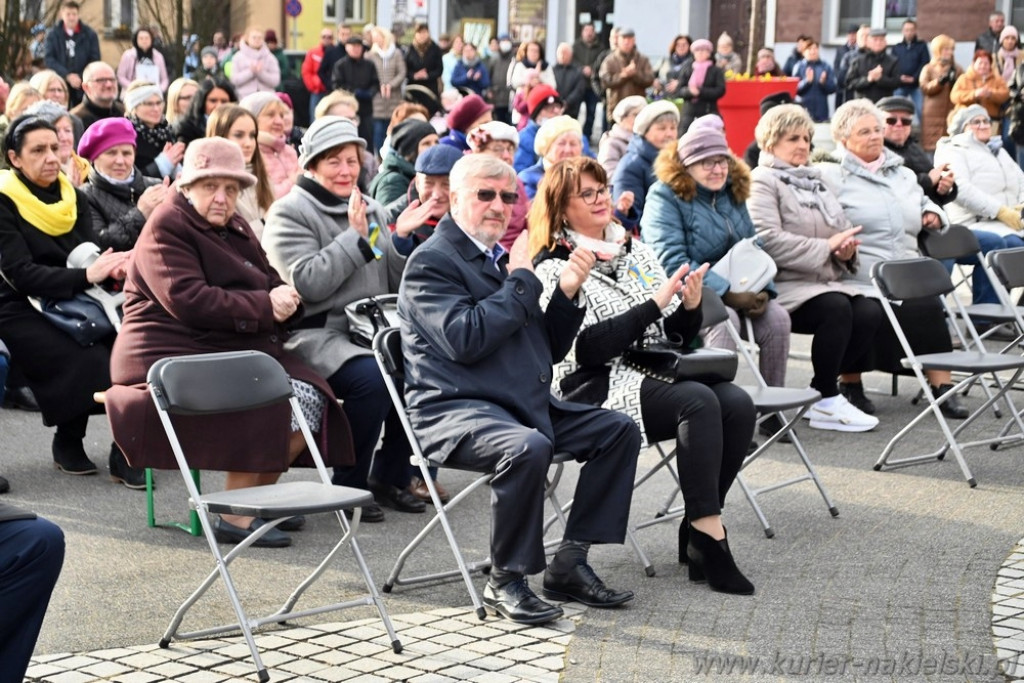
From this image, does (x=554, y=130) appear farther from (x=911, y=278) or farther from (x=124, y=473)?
(x=124, y=473)

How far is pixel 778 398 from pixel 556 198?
142 centimetres

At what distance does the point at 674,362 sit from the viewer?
6.20 metres

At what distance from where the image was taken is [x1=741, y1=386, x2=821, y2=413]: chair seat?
6.76 meters

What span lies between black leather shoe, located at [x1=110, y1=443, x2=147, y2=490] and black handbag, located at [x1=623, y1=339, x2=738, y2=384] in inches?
94.5

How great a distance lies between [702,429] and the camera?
5988 mm

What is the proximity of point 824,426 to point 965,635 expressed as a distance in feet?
11.7

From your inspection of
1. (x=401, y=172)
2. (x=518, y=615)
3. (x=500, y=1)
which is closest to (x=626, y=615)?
(x=518, y=615)

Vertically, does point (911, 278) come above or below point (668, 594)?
above

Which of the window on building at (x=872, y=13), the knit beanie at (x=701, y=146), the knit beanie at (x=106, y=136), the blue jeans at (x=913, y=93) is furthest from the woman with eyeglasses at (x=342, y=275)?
the window on building at (x=872, y=13)

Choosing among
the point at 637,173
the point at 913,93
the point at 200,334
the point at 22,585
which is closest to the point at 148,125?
the point at 637,173

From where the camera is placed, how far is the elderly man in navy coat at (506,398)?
215 inches

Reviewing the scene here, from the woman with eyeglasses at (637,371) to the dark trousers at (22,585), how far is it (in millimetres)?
2371

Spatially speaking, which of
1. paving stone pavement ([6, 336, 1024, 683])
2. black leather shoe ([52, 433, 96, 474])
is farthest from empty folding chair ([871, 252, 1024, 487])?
black leather shoe ([52, 433, 96, 474])

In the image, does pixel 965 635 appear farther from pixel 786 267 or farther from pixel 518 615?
pixel 786 267
